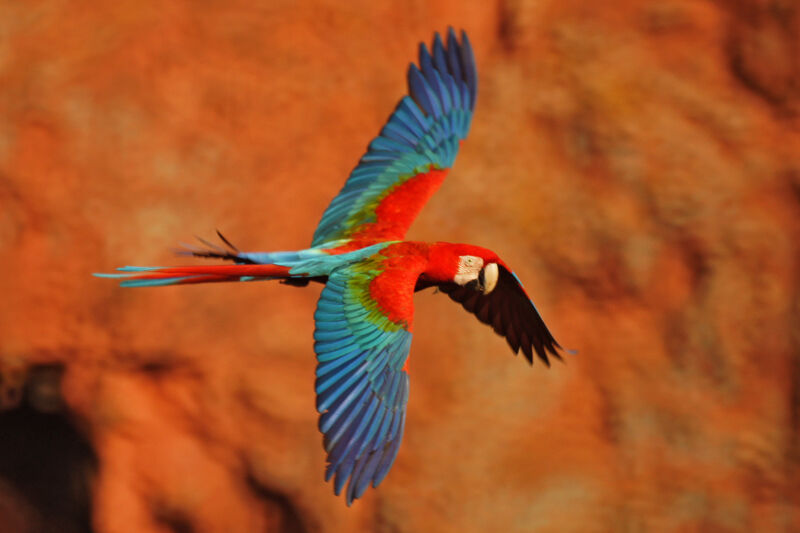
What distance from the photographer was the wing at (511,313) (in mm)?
2172

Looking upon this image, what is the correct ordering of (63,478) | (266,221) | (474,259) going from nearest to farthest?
(474,259)
(266,221)
(63,478)

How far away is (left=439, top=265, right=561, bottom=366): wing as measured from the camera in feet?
7.13

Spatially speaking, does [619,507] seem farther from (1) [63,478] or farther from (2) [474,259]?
(1) [63,478]

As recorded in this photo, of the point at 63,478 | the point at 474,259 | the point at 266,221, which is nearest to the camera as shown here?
the point at 474,259

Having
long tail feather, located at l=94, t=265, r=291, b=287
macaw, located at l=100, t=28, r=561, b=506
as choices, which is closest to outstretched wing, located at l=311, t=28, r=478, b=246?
macaw, located at l=100, t=28, r=561, b=506

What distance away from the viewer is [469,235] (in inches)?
129

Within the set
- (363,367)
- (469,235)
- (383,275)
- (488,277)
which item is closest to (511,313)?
(488,277)

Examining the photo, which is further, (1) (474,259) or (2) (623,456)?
(2) (623,456)

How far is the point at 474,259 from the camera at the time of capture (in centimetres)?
200

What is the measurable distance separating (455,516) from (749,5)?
205 centimetres

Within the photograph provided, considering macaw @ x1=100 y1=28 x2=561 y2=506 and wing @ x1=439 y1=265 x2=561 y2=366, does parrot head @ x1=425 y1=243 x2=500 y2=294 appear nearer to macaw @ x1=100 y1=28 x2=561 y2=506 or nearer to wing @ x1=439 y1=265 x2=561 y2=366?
macaw @ x1=100 y1=28 x2=561 y2=506

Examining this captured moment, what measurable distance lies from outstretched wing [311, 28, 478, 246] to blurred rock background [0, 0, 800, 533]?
87 cm

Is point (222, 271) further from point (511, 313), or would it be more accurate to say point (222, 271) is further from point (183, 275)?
point (511, 313)

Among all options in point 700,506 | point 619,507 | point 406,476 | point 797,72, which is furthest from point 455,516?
point 797,72
